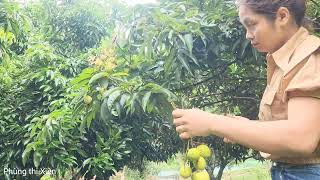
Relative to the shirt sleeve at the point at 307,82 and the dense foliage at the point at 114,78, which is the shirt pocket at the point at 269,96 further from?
the dense foliage at the point at 114,78

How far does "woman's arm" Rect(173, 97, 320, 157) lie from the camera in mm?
760

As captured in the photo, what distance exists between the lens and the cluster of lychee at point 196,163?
4.44 feet

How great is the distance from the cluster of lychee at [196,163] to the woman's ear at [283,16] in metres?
0.57

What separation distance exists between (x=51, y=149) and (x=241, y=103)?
1513 millimetres

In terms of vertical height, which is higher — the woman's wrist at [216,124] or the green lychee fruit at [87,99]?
the green lychee fruit at [87,99]

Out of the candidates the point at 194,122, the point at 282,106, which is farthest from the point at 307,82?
the point at 194,122

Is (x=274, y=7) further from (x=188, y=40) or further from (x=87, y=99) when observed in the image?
(x=87, y=99)

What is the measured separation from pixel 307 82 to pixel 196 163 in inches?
25.9

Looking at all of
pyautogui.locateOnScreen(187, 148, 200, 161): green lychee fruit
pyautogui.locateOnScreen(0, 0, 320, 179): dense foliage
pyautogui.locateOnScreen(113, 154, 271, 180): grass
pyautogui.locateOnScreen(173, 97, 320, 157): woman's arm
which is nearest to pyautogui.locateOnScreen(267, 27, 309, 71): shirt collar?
pyautogui.locateOnScreen(173, 97, 320, 157): woman's arm

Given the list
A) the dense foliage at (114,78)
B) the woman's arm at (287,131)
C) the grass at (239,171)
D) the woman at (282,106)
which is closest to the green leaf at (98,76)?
the dense foliage at (114,78)

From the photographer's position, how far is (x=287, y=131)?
0.76 m

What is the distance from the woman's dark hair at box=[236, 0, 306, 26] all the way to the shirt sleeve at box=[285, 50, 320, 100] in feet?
0.40

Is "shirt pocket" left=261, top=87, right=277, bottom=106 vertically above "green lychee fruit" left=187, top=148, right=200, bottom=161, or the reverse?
"shirt pocket" left=261, top=87, right=277, bottom=106

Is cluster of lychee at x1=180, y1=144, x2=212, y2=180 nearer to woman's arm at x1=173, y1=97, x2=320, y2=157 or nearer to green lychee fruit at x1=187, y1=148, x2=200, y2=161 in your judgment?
green lychee fruit at x1=187, y1=148, x2=200, y2=161
